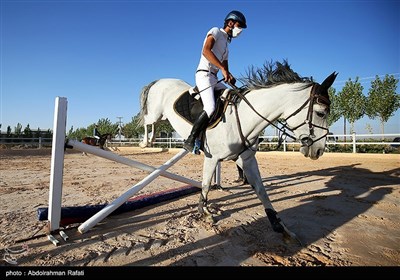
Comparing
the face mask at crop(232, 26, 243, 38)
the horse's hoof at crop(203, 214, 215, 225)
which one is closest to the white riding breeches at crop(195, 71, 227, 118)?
the face mask at crop(232, 26, 243, 38)

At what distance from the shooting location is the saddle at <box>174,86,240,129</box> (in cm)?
346

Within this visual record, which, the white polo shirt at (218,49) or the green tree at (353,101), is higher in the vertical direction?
the green tree at (353,101)

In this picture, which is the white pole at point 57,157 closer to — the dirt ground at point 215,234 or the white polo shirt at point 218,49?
the dirt ground at point 215,234

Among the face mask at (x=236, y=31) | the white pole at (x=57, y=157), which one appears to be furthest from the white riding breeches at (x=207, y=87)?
the white pole at (x=57, y=157)

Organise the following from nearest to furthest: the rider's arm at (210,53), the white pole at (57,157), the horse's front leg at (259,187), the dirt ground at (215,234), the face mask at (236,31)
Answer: the dirt ground at (215,234) < the white pole at (57,157) < the horse's front leg at (259,187) < the rider's arm at (210,53) < the face mask at (236,31)

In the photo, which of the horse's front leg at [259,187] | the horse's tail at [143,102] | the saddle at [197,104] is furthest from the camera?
the horse's tail at [143,102]

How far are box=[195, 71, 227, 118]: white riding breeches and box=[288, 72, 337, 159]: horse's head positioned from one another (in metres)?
1.25

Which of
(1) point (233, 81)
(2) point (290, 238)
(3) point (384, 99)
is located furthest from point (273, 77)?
(3) point (384, 99)

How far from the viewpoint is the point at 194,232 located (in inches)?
122

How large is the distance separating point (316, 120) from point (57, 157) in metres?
3.19

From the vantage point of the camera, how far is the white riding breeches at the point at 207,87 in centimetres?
341

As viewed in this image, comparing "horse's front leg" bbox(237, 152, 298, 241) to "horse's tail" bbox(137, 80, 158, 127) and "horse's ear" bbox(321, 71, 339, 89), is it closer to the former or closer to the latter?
"horse's ear" bbox(321, 71, 339, 89)

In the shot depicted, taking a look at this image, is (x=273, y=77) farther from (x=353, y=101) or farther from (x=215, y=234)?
(x=353, y=101)

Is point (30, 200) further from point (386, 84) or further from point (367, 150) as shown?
point (386, 84)
